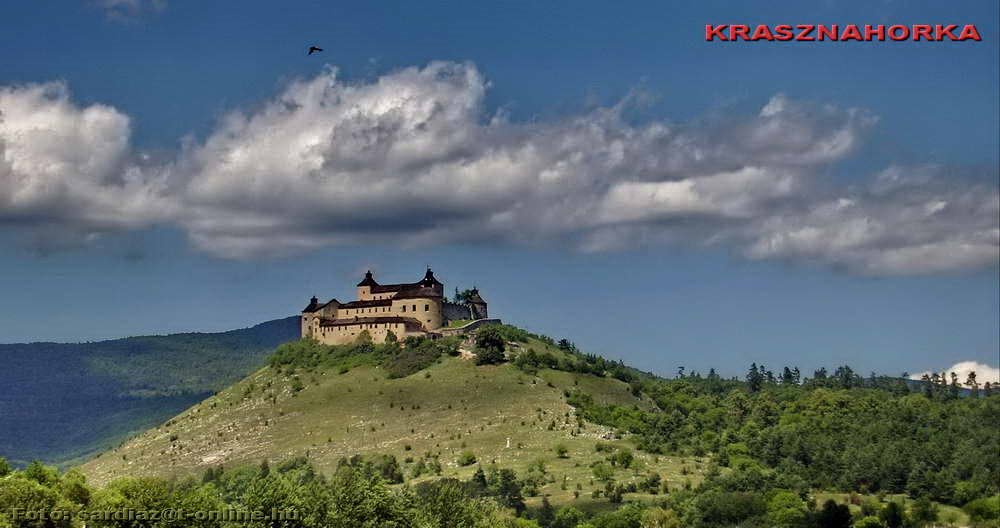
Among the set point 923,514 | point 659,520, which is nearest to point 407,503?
point 659,520

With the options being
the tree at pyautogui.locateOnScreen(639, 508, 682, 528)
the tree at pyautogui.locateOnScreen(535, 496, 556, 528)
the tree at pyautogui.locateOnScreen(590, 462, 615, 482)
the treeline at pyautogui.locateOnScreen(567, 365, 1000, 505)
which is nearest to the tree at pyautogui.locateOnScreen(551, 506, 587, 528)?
the tree at pyautogui.locateOnScreen(535, 496, 556, 528)

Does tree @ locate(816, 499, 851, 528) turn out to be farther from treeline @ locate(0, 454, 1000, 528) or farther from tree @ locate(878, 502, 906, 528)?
tree @ locate(878, 502, 906, 528)

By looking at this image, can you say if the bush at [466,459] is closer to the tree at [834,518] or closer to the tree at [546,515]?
the tree at [546,515]

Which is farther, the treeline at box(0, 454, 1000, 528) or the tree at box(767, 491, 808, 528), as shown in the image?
the tree at box(767, 491, 808, 528)

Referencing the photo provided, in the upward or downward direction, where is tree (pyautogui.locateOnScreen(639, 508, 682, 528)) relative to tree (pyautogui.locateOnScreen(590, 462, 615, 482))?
downward

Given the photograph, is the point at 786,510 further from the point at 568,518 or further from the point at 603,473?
the point at 603,473

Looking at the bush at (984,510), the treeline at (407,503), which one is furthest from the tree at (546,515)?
the bush at (984,510)

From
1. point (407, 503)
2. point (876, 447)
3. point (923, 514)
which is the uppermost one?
point (407, 503)

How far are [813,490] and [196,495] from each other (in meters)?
92.7

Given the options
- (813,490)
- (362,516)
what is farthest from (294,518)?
(813,490)

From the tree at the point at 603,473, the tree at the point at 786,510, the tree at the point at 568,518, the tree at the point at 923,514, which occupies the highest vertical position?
the tree at the point at 603,473

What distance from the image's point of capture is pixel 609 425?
194m

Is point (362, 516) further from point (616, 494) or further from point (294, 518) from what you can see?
point (616, 494)

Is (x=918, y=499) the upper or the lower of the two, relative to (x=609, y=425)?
lower
